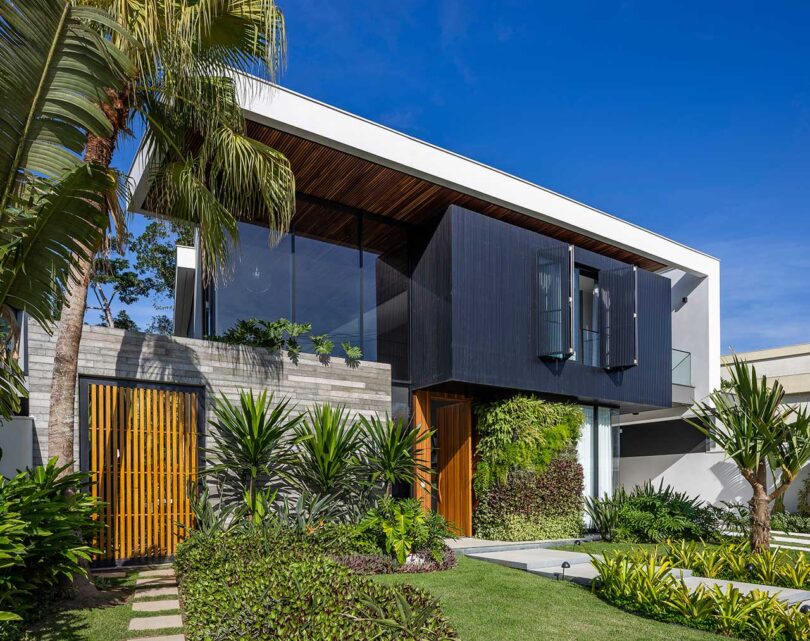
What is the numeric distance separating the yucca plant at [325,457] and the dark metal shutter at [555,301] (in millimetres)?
4404

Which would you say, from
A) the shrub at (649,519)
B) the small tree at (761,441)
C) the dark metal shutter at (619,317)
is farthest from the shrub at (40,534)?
the dark metal shutter at (619,317)

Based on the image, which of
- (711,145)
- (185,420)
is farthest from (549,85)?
(185,420)

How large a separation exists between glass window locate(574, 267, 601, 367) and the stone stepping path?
A: 28.0 ft

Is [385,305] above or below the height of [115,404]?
above

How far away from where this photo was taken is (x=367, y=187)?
11133mm

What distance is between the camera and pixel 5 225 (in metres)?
4.21

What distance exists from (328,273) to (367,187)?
5.27 feet

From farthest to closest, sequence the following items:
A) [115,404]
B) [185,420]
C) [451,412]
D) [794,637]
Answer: [451,412]
[185,420]
[115,404]
[794,637]

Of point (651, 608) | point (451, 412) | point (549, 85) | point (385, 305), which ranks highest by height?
point (549, 85)

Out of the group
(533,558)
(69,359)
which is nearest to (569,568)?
(533,558)

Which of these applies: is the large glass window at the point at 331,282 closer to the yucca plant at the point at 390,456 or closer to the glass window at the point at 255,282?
the glass window at the point at 255,282

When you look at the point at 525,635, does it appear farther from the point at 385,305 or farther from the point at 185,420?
the point at 385,305

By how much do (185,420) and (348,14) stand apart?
9.52m

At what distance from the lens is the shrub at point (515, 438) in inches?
464
